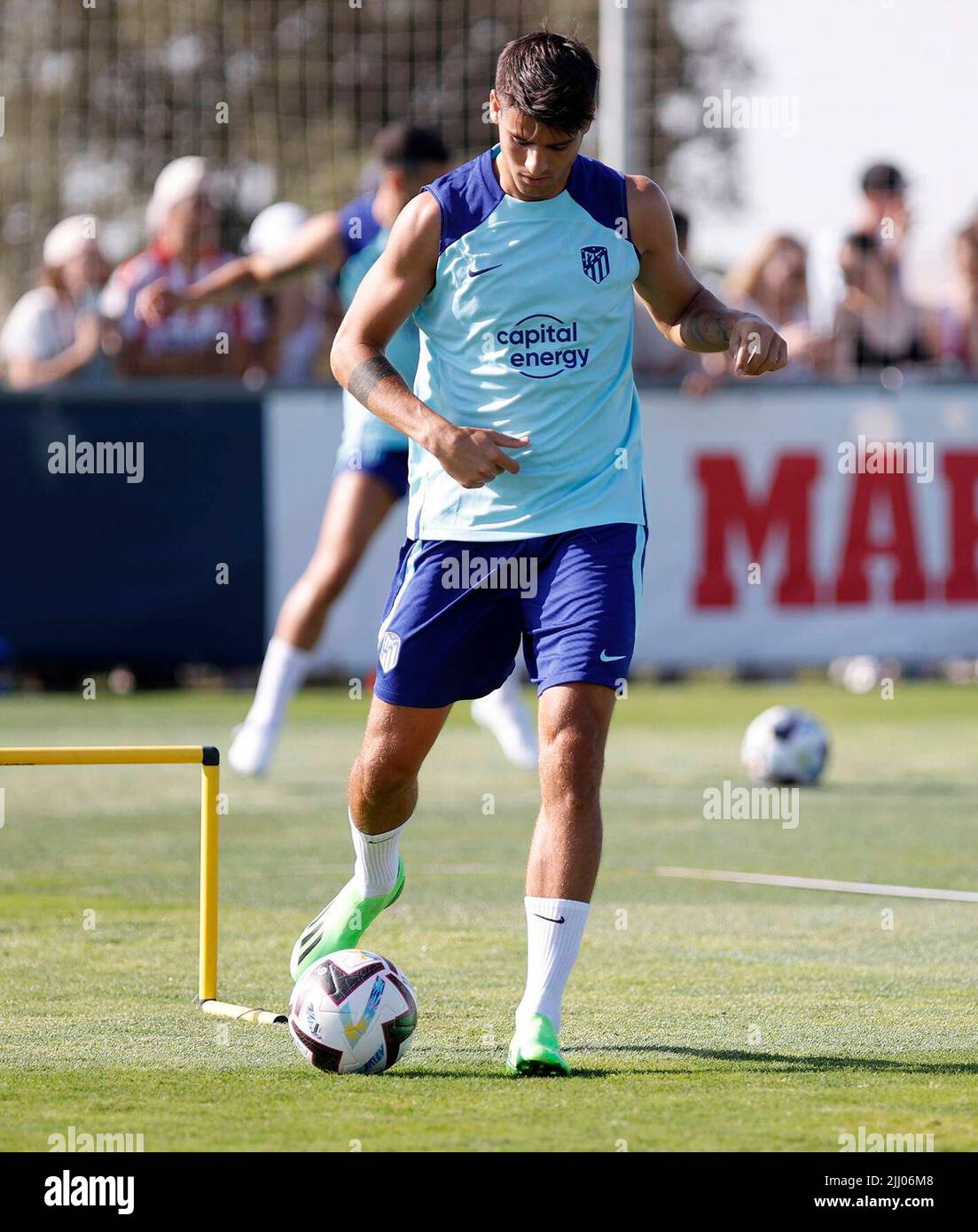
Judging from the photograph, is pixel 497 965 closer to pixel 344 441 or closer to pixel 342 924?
pixel 342 924

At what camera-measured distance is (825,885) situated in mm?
8234

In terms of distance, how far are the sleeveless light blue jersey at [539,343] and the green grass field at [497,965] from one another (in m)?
1.36

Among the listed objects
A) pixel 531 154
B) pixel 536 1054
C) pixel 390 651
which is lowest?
pixel 536 1054

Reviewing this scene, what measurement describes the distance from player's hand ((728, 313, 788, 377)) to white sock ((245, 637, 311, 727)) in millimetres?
5396

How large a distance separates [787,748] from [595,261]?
5891 millimetres

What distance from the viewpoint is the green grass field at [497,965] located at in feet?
15.2

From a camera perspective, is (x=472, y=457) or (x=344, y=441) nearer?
(x=472, y=457)

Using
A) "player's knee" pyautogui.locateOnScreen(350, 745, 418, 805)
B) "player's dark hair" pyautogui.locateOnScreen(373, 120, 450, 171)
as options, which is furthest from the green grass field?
"player's dark hair" pyautogui.locateOnScreen(373, 120, 450, 171)

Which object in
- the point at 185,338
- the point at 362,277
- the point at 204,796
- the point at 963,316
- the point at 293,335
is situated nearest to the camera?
the point at 204,796

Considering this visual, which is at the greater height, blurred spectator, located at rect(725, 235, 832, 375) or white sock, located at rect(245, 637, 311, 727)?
blurred spectator, located at rect(725, 235, 832, 375)

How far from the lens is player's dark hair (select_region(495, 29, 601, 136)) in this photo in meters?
5.23

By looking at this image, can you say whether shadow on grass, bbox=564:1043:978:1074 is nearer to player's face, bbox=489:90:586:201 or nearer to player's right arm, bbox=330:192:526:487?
player's right arm, bbox=330:192:526:487

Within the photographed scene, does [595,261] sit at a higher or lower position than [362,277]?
lower

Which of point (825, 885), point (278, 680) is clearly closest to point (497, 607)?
point (825, 885)
